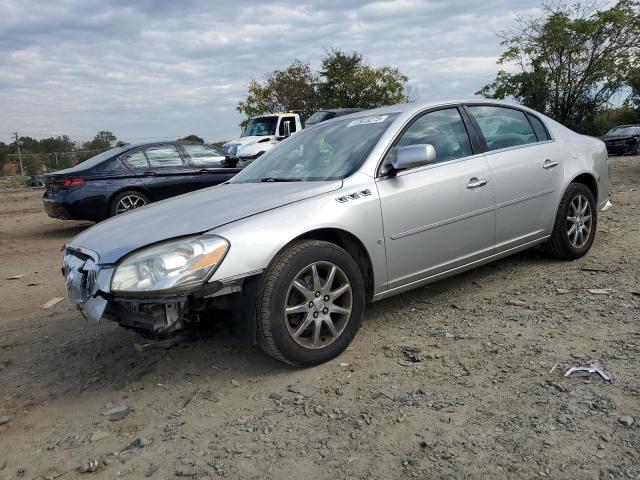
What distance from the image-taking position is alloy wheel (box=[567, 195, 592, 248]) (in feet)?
16.3

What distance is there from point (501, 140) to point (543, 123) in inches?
29.5

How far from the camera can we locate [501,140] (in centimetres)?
449

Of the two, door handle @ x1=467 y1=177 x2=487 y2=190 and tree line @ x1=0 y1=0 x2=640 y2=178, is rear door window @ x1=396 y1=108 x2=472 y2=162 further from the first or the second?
tree line @ x1=0 y1=0 x2=640 y2=178

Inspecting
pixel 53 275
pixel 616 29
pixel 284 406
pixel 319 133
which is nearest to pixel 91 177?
pixel 53 275

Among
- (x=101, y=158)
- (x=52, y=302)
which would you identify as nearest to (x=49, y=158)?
(x=101, y=158)

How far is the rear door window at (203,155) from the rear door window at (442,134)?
5815 millimetres

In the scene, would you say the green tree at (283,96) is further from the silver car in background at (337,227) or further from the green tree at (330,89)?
the silver car in background at (337,227)

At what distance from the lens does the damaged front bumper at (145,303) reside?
115 inches

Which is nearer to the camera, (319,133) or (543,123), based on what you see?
(319,133)

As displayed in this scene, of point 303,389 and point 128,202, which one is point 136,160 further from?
point 303,389

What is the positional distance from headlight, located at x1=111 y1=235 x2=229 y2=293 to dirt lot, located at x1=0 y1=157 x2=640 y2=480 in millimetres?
698

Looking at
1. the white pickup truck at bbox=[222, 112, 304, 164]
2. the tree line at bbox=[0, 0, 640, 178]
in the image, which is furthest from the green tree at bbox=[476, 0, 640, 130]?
the white pickup truck at bbox=[222, 112, 304, 164]

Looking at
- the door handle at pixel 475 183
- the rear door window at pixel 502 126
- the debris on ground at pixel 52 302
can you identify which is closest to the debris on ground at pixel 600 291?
the door handle at pixel 475 183

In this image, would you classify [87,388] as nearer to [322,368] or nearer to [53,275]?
[322,368]
